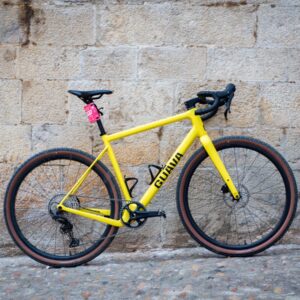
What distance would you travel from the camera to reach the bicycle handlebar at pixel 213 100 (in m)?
4.38

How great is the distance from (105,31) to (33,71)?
0.65m

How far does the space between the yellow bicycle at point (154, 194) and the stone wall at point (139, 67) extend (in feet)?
0.64

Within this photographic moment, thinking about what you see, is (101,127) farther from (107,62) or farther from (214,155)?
(214,155)

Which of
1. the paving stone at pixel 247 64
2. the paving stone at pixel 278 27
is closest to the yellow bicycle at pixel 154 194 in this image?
the paving stone at pixel 247 64

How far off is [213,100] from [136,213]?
103cm

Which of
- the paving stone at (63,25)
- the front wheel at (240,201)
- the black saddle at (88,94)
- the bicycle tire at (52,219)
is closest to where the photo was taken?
the black saddle at (88,94)

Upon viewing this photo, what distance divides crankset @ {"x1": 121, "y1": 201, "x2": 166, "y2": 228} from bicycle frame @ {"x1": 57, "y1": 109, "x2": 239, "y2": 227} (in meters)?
0.02

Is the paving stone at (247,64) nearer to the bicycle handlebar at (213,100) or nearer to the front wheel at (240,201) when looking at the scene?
the bicycle handlebar at (213,100)

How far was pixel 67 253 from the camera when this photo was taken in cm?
478

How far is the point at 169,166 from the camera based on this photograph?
441 cm

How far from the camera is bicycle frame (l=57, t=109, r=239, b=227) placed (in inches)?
172

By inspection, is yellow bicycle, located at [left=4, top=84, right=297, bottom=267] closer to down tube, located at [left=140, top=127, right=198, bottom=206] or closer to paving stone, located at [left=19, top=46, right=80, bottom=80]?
down tube, located at [left=140, top=127, right=198, bottom=206]

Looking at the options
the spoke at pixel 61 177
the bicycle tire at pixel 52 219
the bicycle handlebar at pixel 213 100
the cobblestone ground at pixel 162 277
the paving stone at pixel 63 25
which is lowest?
the cobblestone ground at pixel 162 277

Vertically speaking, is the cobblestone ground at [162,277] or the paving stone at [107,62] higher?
the paving stone at [107,62]
